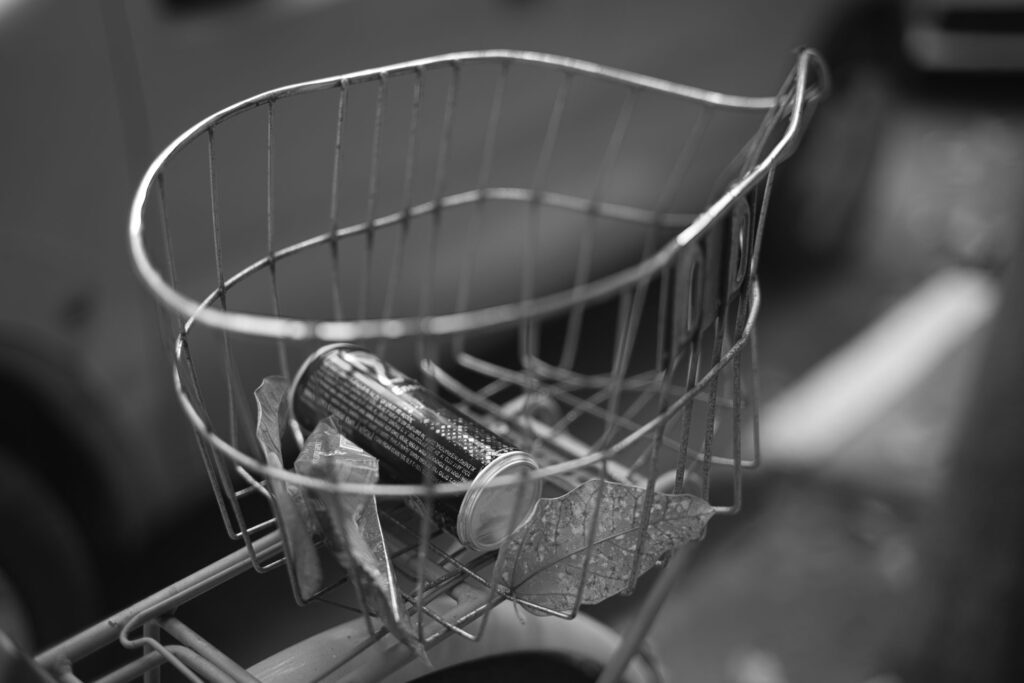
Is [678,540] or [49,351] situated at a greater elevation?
[678,540]

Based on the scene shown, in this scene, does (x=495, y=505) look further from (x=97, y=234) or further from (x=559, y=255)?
(x=559, y=255)

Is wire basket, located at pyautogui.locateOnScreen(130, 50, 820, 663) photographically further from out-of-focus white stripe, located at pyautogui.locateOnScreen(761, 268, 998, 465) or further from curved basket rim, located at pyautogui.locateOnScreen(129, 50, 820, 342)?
out-of-focus white stripe, located at pyautogui.locateOnScreen(761, 268, 998, 465)

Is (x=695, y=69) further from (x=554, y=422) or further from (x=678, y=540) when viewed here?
(x=678, y=540)

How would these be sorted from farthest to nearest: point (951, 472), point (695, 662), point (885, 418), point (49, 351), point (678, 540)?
1. point (885, 418)
2. point (695, 662)
3. point (951, 472)
4. point (49, 351)
5. point (678, 540)

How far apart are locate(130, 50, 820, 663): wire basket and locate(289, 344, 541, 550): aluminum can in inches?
1.1

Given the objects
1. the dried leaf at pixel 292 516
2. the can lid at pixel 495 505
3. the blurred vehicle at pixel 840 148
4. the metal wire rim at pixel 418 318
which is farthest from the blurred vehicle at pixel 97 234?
the blurred vehicle at pixel 840 148

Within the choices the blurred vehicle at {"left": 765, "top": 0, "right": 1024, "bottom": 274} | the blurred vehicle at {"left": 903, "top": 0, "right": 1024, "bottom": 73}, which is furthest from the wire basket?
the blurred vehicle at {"left": 903, "top": 0, "right": 1024, "bottom": 73}

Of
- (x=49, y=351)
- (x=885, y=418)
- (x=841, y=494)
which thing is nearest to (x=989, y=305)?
(x=885, y=418)

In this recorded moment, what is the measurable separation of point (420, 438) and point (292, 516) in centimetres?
16

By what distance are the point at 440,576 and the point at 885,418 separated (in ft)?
7.51

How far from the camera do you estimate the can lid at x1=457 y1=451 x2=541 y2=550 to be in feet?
2.85

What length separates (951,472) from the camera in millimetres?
1968

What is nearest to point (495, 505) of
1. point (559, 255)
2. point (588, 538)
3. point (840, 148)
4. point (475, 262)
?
point (588, 538)

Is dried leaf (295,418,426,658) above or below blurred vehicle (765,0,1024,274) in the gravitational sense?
above
